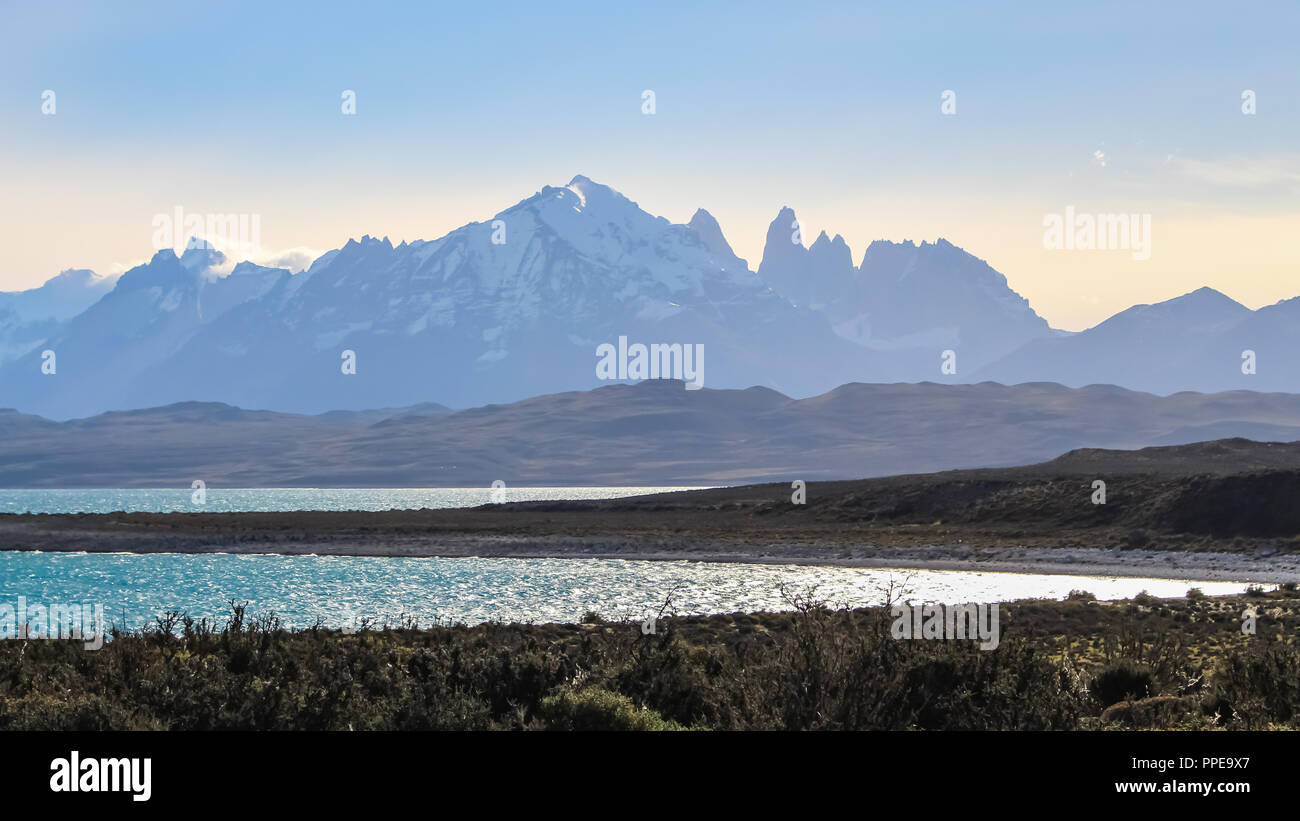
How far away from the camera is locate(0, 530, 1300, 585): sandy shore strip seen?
63.1 meters

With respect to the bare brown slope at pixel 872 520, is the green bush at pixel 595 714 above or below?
above

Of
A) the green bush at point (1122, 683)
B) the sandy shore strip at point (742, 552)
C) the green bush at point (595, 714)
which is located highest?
the green bush at point (595, 714)

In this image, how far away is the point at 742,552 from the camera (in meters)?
77.1

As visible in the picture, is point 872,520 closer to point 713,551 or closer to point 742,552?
point 713,551

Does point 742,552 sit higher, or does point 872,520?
point 872,520

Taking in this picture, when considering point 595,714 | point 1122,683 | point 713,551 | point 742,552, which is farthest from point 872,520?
point 595,714

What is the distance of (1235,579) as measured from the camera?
56781mm

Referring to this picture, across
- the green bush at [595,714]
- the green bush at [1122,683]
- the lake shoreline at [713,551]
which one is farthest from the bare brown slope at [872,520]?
the green bush at [595,714]

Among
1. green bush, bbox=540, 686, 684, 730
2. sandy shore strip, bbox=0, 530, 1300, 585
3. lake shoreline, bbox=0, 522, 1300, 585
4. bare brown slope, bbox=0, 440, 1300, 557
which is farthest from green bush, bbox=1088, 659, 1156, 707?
bare brown slope, bbox=0, 440, 1300, 557

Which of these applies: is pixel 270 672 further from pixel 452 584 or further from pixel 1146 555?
pixel 1146 555

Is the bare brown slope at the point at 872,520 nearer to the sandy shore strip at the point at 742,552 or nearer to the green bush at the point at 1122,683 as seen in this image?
the sandy shore strip at the point at 742,552

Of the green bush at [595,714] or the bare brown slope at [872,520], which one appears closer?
the green bush at [595,714]

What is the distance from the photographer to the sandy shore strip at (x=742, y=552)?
6309 centimetres
